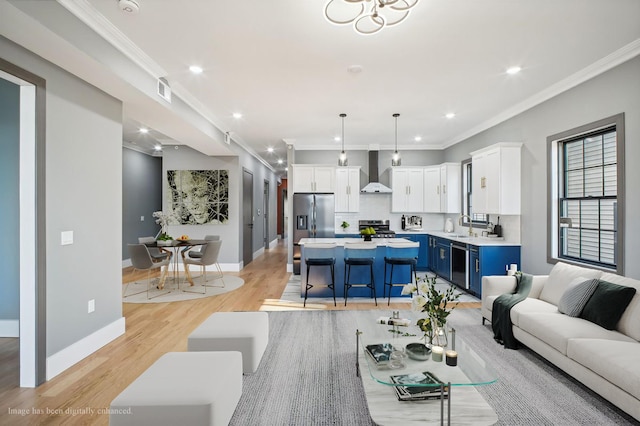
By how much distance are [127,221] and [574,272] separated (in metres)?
8.50

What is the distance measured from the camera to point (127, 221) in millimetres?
7926

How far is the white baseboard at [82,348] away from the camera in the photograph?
282 centimetres

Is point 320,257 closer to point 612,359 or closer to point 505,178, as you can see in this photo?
point 505,178

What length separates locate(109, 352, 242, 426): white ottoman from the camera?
177 cm

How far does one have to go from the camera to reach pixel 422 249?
734 cm

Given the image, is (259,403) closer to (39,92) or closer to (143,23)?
(39,92)

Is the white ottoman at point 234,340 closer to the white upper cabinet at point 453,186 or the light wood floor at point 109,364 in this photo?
the light wood floor at point 109,364

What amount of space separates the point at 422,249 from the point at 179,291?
498 centimetres

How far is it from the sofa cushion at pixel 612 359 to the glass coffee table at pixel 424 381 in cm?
81

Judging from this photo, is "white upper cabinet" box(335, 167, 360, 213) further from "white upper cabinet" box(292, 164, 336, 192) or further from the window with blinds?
the window with blinds

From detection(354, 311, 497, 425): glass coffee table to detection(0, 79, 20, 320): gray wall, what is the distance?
3.82 metres

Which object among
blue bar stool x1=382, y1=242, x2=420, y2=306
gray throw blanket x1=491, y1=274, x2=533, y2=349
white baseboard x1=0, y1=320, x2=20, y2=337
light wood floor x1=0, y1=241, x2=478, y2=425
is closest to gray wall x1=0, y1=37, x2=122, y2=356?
light wood floor x1=0, y1=241, x2=478, y2=425

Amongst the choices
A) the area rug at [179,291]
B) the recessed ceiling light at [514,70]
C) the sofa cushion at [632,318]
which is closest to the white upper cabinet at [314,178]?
the area rug at [179,291]

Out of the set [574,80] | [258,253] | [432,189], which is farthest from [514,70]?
[258,253]
